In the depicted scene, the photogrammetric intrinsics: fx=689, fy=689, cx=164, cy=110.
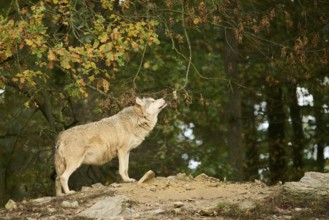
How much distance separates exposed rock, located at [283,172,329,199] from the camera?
11.7m

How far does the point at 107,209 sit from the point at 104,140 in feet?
8.84

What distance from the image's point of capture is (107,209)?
11336 mm

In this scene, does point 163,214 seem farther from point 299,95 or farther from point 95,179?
point 299,95

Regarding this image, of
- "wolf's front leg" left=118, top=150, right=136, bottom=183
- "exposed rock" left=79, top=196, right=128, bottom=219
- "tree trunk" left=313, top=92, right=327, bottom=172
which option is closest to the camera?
"exposed rock" left=79, top=196, right=128, bottom=219

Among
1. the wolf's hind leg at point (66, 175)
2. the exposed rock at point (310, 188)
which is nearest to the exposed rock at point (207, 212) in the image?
the exposed rock at point (310, 188)

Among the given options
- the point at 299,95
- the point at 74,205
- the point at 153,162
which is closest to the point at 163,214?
the point at 74,205

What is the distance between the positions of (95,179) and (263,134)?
41.6ft

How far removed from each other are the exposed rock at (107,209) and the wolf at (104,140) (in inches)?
75.0

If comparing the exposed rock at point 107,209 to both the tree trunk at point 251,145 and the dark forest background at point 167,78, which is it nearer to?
the dark forest background at point 167,78

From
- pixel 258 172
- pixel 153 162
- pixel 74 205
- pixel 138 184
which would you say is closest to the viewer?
pixel 74 205

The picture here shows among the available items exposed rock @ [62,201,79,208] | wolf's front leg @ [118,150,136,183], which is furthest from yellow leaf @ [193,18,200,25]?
exposed rock @ [62,201,79,208]

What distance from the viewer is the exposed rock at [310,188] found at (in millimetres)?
11672

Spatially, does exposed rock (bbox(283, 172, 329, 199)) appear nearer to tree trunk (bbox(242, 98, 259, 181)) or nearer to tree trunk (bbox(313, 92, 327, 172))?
tree trunk (bbox(313, 92, 327, 172))

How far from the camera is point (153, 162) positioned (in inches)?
846
